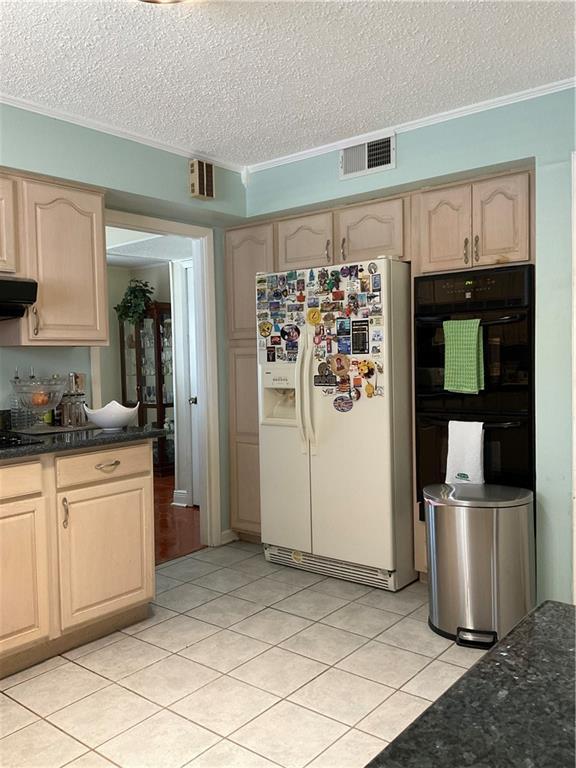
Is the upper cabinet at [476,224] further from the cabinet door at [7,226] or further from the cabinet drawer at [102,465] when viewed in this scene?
the cabinet door at [7,226]

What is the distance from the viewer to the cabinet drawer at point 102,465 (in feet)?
9.46

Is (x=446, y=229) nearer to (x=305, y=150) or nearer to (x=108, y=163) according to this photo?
(x=305, y=150)

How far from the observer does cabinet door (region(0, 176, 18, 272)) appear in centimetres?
302

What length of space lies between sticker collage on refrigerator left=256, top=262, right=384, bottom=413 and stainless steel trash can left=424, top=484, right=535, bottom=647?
2.71 feet

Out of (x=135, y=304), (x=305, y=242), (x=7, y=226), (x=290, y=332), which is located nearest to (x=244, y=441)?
(x=290, y=332)

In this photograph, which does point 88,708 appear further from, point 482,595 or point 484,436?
point 484,436

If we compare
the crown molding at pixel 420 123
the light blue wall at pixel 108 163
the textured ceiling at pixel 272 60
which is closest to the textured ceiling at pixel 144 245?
the light blue wall at pixel 108 163

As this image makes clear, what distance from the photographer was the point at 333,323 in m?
3.66

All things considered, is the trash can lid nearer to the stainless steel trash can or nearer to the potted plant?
the stainless steel trash can

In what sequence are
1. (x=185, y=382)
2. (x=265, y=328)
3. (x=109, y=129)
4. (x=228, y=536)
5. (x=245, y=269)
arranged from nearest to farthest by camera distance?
1. (x=109, y=129)
2. (x=265, y=328)
3. (x=245, y=269)
4. (x=228, y=536)
5. (x=185, y=382)

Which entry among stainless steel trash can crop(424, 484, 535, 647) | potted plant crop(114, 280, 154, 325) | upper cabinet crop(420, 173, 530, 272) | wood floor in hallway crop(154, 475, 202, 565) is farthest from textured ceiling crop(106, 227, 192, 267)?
stainless steel trash can crop(424, 484, 535, 647)

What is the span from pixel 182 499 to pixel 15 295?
3.22 m

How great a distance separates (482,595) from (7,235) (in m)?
2.70

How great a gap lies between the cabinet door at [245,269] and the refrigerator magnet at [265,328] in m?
0.41
